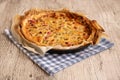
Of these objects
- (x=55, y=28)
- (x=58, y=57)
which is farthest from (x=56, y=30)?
(x=58, y=57)

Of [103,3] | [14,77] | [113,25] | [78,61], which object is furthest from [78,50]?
[103,3]

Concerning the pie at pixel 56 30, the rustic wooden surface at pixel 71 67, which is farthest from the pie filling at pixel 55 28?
the rustic wooden surface at pixel 71 67

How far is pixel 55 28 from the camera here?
1373 millimetres

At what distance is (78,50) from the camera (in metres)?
1.23

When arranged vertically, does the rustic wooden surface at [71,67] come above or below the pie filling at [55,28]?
below

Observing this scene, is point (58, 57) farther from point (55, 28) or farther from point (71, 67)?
point (55, 28)

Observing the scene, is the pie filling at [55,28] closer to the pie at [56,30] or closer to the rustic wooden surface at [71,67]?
the pie at [56,30]

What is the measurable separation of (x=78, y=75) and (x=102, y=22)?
56cm

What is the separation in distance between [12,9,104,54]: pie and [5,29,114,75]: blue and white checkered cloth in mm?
44

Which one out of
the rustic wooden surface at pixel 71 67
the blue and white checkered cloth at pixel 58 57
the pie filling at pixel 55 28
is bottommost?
the rustic wooden surface at pixel 71 67

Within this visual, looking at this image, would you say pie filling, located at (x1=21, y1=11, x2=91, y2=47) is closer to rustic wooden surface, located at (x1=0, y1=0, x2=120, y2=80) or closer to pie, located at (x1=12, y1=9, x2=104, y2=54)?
pie, located at (x1=12, y1=9, x2=104, y2=54)

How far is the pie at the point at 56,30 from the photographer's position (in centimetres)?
123

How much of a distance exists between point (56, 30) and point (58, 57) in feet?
0.64

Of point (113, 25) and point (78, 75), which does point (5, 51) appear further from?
point (113, 25)
